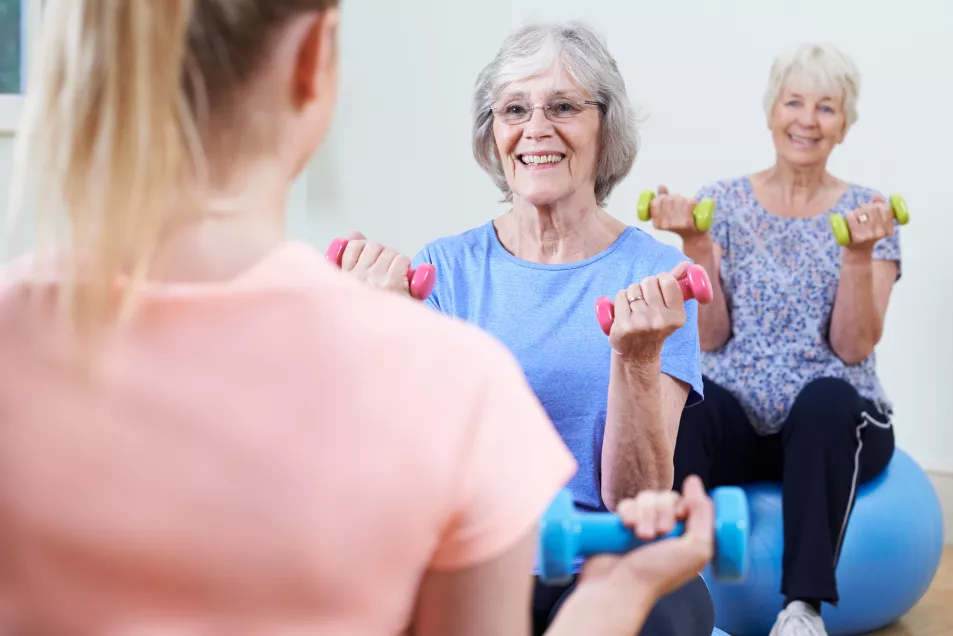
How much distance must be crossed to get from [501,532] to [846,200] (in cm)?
244

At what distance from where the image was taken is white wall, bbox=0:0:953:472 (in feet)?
10.9

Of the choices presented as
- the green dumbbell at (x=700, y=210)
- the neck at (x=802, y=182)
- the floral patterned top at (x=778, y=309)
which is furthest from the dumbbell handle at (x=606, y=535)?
the neck at (x=802, y=182)

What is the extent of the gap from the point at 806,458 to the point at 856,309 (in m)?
0.41

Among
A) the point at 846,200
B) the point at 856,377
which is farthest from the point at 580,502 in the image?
the point at 846,200

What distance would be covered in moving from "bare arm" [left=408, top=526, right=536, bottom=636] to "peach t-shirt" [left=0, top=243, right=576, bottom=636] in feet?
0.16

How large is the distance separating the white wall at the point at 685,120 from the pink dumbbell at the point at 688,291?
2158 millimetres

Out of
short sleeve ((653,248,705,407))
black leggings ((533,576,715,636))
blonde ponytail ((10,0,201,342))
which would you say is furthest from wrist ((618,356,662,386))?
blonde ponytail ((10,0,201,342))

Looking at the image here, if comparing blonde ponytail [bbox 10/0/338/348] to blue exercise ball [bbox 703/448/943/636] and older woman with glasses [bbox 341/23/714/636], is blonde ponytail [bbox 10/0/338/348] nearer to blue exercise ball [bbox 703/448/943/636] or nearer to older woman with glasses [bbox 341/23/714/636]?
older woman with glasses [bbox 341/23/714/636]

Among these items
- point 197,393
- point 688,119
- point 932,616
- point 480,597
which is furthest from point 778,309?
point 197,393

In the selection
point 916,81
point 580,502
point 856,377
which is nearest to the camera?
point 580,502

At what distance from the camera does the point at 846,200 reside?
9.23 ft

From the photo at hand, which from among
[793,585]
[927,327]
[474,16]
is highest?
[474,16]

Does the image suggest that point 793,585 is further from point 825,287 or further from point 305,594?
point 305,594

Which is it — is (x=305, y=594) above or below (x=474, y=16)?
below
